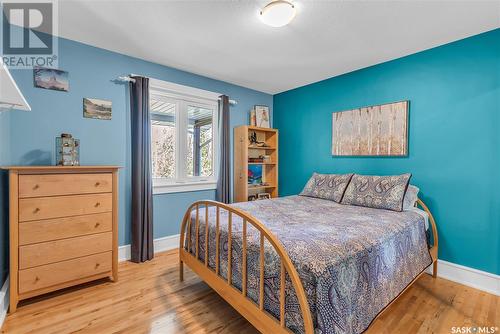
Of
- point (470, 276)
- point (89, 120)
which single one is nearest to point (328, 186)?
point (470, 276)

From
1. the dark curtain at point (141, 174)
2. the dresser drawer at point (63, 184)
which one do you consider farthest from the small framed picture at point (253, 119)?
the dresser drawer at point (63, 184)

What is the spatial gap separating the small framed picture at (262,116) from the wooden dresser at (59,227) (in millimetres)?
2410

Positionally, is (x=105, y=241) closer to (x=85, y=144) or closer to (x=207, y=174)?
(x=85, y=144)

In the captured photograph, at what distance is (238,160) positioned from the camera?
371 cm

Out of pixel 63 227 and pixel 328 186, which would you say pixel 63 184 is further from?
pixel 328 186

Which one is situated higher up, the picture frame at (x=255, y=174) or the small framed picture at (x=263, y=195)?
the picture frame at (x=255, y=174)

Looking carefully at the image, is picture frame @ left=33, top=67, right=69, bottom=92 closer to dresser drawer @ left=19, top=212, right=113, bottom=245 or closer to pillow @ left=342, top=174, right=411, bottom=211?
dresser drawer @ left=19, top=212, right=113, bottom=245

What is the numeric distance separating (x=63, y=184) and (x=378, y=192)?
2917mm

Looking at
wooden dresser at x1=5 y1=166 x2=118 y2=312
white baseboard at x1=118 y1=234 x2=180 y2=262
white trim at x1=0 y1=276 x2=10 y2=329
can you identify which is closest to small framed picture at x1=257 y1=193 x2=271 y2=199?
white baseboard at x1=118 y1=234 x2=180 y2=262

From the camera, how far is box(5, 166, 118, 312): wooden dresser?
1765mm

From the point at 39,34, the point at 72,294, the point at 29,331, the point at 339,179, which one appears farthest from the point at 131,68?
the point at 339,179

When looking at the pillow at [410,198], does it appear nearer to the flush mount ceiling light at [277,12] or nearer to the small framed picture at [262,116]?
the flush mount ceiling light at [277,12]

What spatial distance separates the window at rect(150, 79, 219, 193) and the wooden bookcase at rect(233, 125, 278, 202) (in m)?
0.37

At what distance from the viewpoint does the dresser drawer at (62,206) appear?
1.80m
